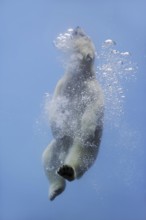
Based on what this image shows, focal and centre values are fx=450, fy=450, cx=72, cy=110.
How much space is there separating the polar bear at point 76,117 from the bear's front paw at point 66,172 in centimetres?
12

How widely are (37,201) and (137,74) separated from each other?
2.01 metres

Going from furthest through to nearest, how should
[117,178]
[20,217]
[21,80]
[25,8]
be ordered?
1. [117,178]
2. [21,80]
3. [25,8]
4. [20,217]

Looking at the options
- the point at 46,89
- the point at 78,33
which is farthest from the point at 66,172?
the point at 46,89

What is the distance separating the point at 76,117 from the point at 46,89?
270cm

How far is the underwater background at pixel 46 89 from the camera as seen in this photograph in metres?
5.14

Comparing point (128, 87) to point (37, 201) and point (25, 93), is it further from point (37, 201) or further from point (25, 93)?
point (37, 201)

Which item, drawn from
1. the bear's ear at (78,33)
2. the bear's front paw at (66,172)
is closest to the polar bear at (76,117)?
the bear's ear at (78,33)

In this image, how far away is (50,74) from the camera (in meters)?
5.65

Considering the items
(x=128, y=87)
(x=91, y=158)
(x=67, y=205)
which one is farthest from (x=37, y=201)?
(x=91, y=158)

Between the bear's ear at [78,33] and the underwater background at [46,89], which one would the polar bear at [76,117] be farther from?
the underwater background at [46,89]

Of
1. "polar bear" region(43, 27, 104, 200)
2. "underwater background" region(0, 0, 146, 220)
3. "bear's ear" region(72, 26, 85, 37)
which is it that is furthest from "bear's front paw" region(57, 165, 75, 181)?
"underwater background" region(0, 0, 146, 220)

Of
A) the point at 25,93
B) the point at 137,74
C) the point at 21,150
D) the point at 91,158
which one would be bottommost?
the point at 91,158

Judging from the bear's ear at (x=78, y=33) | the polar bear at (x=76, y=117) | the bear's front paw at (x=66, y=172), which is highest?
the bear's ear at (x=78, y=33)

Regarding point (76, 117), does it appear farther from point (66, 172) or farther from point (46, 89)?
point (46, 89)
